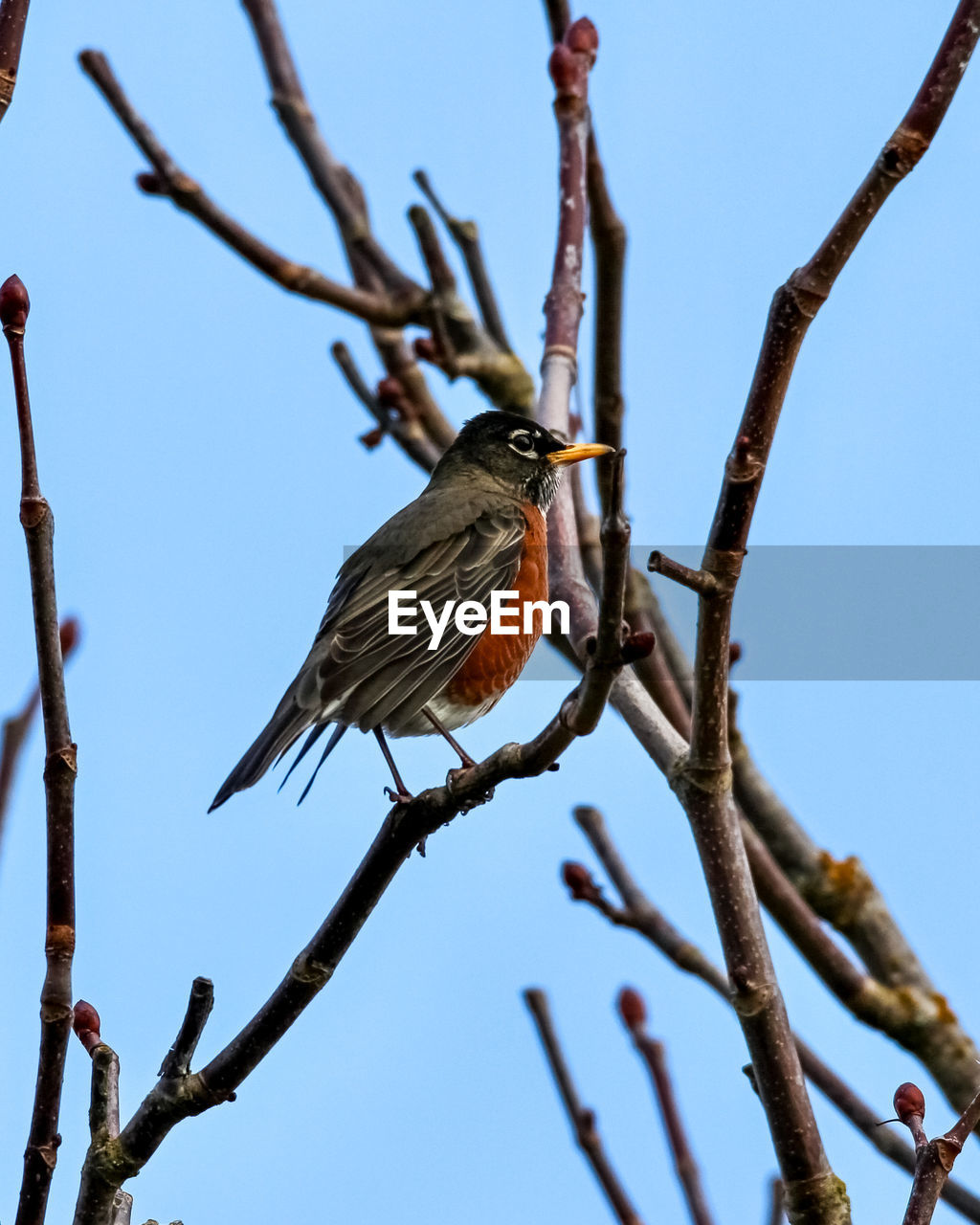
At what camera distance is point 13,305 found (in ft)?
8.43

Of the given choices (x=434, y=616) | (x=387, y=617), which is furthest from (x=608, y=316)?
(x=387, y=617)

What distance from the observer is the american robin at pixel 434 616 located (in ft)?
15.0

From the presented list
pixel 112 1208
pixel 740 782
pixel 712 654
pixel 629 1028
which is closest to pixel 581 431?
pixel 740 782

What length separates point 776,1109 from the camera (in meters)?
3.12

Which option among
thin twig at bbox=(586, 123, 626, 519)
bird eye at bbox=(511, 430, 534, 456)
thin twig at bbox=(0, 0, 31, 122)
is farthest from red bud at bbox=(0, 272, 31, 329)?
bird eye at bbox=(511, 430, 534, 456)

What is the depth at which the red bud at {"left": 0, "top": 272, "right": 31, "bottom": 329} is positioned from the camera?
255cm

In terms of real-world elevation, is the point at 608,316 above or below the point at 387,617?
above

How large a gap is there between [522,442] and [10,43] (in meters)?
3.67

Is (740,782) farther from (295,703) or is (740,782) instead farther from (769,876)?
(295,703)

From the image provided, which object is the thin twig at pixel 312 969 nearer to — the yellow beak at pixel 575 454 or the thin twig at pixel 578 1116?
the thin twig at pixel 578 1116

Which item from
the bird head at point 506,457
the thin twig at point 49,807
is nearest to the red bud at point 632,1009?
the thin twig at point 49,807

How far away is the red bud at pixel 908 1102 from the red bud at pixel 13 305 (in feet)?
6.90

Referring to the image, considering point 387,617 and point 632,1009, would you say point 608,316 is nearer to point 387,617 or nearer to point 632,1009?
point 387,617

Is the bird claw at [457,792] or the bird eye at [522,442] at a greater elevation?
the bird eye at [522,442]
